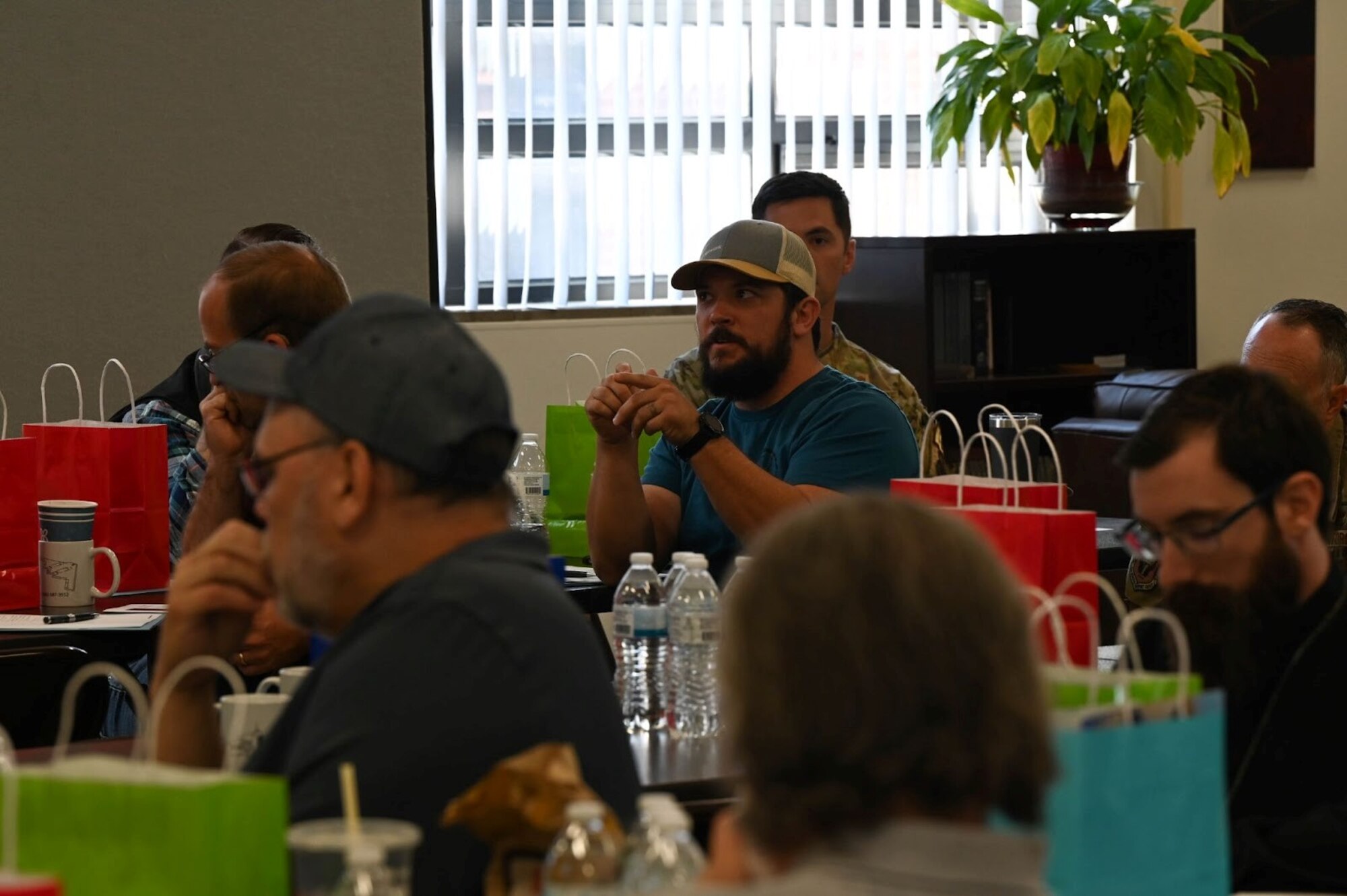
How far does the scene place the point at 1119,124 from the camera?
5805mm

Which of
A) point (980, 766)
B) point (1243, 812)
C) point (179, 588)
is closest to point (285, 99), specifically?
point (179, 588)

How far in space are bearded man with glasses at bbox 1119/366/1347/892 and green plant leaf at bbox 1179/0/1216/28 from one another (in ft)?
14.3

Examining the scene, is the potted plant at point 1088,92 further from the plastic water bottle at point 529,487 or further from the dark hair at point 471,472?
the dark hair at point 471,472

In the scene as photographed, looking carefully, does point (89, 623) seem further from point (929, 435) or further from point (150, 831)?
point (150, 831)

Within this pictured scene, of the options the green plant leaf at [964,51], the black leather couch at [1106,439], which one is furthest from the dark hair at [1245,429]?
the green plant leaf at [964,51]

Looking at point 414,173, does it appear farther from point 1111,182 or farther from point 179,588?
point 179,588

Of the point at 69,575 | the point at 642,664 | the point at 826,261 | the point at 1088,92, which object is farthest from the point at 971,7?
the point at 642,664

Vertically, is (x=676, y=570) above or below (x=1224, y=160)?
below

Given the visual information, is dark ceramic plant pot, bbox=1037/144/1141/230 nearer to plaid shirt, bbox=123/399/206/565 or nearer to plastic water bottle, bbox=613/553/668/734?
plaid shirt, bbox=123/399/206/565

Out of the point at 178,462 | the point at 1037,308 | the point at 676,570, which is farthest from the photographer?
the point at 1037,308

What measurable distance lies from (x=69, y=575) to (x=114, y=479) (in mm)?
251

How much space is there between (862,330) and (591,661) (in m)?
4.62

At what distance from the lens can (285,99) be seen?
5.29 m

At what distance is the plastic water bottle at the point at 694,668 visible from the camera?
2.49 metres
